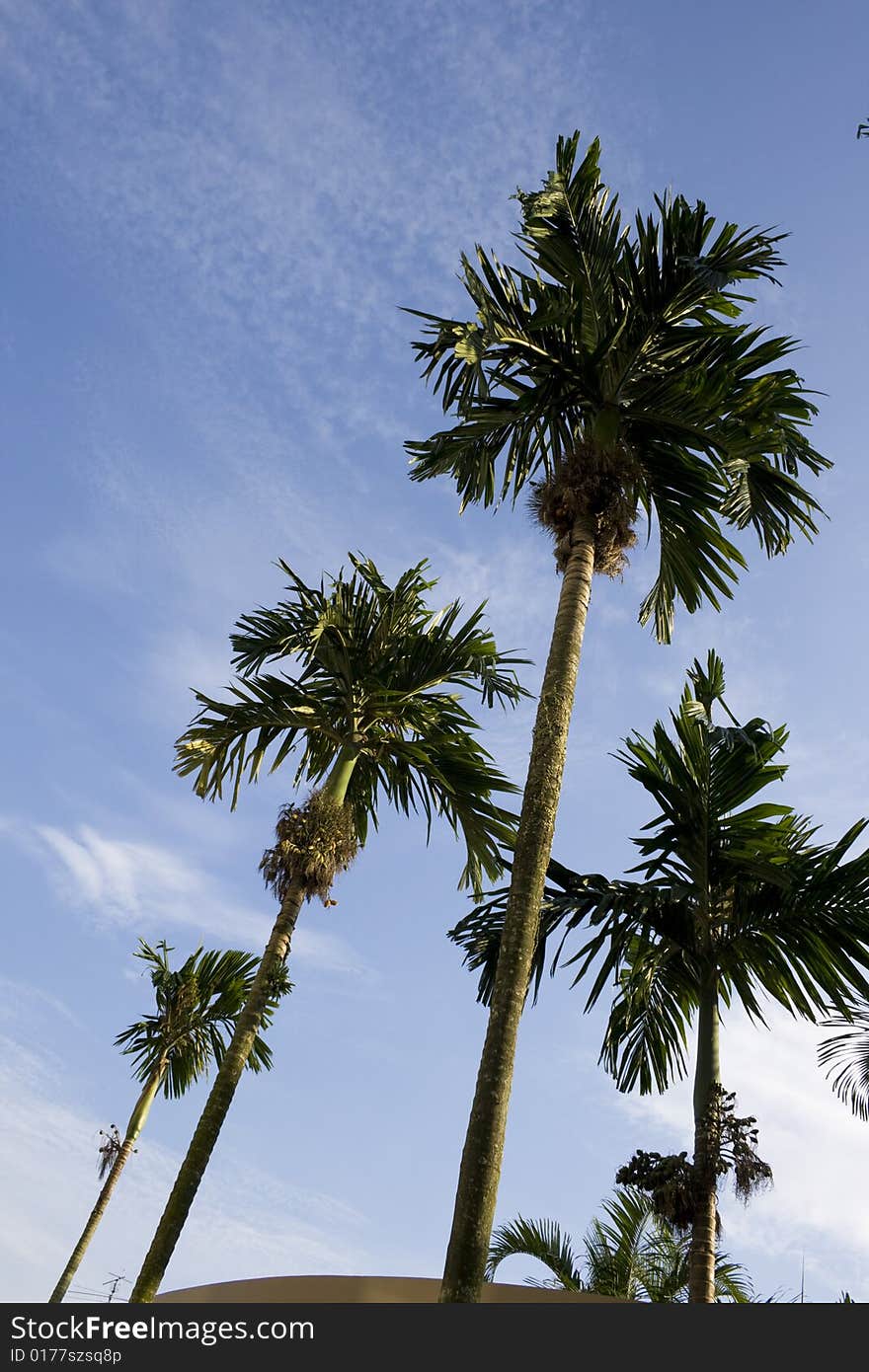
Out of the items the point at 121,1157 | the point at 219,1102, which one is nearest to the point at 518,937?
the point at 219,1102

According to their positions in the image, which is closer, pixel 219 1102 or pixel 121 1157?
pixel 219 1102

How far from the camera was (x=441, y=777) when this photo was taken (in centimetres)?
1191

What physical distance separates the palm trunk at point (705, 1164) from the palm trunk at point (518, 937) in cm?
178

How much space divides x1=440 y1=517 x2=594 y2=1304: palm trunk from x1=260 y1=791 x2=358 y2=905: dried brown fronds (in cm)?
340

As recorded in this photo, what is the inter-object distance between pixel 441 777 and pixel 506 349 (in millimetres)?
4621

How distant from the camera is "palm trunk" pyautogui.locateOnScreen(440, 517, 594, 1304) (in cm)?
616

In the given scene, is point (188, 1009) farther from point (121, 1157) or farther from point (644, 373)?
point (644, 373)

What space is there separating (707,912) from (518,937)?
232 centimetres

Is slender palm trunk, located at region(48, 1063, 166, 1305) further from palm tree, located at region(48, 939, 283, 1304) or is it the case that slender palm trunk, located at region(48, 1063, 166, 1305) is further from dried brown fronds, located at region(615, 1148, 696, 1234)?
dried brown fronds, located at region(615, 1148, 696, 1234)

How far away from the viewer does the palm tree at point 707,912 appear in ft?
28.0

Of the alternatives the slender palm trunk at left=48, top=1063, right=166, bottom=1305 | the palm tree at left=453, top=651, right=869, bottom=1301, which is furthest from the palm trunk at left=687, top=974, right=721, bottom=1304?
the slender palm trunk at left=48, top=1063, right=166, bottom=1305

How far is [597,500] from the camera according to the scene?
31.6ft
